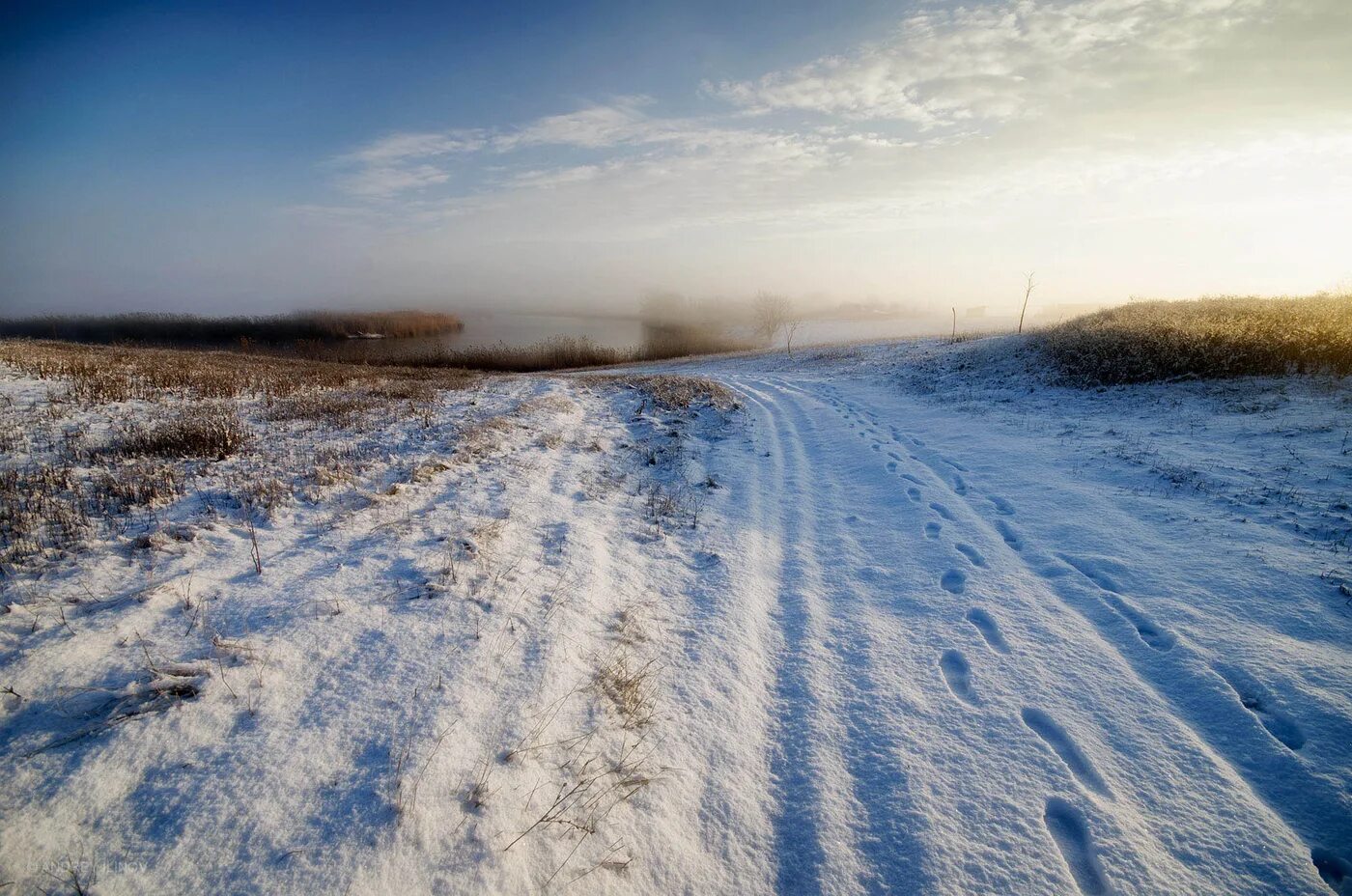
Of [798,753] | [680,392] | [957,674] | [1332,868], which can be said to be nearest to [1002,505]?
[957,674]

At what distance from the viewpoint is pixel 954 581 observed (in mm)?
5719

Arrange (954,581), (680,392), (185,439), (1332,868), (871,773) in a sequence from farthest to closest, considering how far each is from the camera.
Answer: (680,392) → (185,439) → (954,581) → (871,773) → (1332,868)

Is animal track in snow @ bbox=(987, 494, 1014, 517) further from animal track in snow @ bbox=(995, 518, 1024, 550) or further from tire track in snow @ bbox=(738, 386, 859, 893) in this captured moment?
tire track in snow @ bbox=(738, 386, 859, 893)

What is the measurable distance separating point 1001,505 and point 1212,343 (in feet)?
38.5

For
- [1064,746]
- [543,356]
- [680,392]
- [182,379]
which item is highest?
[543,356]

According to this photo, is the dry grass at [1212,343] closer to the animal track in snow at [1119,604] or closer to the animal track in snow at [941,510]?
A: the animal track in snow at [941,510]

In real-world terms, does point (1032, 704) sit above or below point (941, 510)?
below

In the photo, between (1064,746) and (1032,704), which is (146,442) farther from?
(1064,746)

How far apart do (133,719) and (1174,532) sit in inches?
396

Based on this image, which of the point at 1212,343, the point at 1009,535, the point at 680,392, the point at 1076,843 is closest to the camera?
the point at 1076,843

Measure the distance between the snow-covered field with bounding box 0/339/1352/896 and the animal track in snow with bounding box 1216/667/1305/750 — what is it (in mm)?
26

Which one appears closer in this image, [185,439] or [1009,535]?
[1009,535]

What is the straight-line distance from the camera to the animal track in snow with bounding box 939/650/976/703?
4172mm

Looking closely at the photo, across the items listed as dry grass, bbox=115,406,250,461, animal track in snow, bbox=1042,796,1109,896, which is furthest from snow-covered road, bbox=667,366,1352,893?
dry grass, bbox=115,406,250,461
